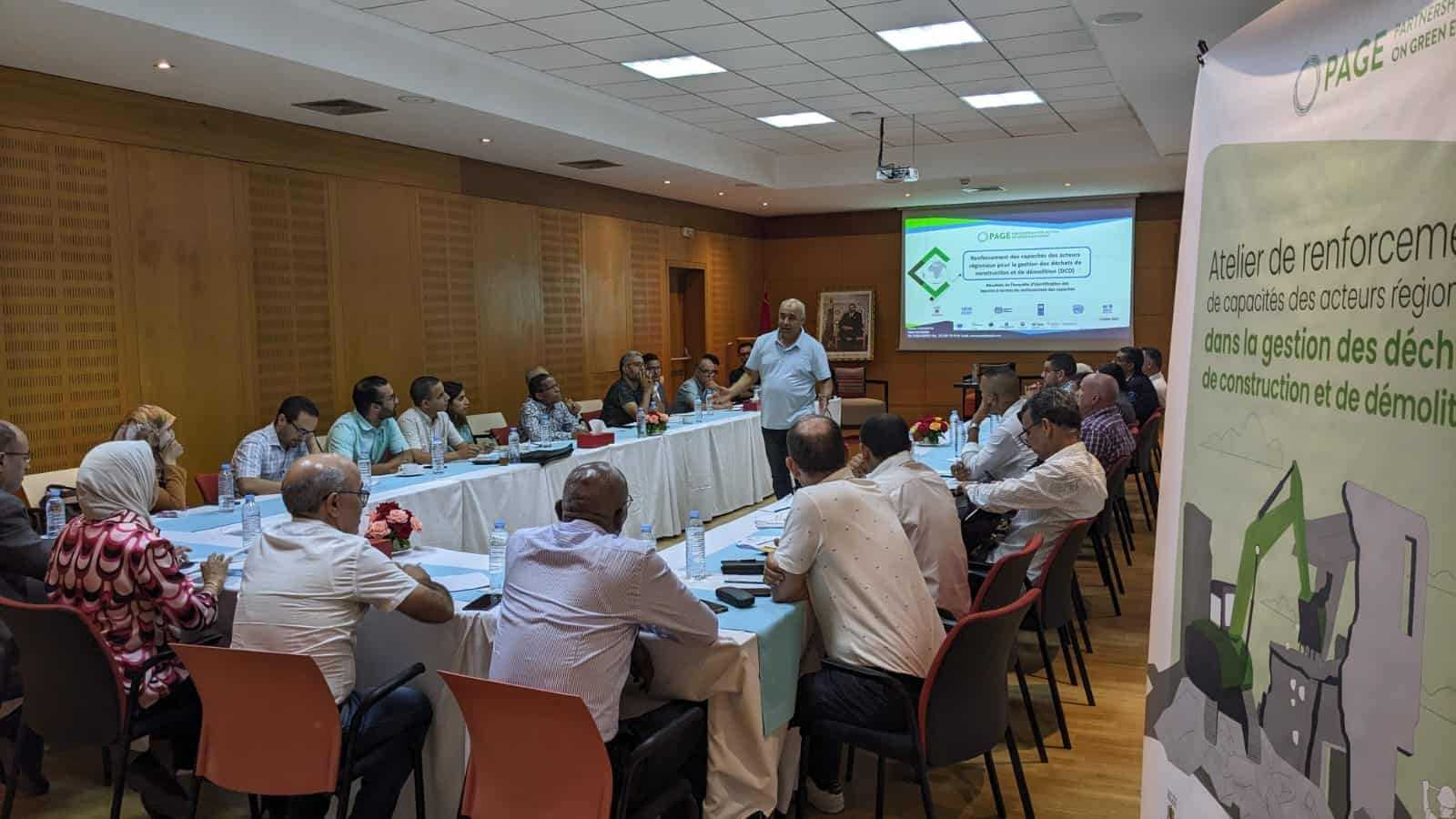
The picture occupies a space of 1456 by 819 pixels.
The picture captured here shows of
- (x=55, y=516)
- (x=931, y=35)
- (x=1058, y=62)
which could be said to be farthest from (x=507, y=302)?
(x=55, y=516)

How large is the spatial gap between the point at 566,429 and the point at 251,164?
284 centimetres

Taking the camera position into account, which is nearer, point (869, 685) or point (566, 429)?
point (869, 685)

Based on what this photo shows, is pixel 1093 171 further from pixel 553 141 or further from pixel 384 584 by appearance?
pixel 384 584

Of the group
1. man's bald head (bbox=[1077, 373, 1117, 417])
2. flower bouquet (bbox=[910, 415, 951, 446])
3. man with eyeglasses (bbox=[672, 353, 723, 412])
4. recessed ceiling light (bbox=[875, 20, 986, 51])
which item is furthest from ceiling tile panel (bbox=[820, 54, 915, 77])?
man with eyeglasses (bbox=[672, 353, 723, 412])

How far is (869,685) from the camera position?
113 inches

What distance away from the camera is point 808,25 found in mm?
6207

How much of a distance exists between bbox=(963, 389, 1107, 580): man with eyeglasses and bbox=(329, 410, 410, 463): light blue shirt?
144 inches

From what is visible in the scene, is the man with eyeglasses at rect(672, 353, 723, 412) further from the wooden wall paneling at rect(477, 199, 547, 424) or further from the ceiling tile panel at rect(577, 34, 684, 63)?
the ceiling tile panel at rect(577, 34, 684, 63)

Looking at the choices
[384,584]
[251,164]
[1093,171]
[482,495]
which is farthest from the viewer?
[1093,171]

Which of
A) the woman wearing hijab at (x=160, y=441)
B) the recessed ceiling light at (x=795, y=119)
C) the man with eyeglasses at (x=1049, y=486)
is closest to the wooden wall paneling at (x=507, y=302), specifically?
Result: the recessed ceiling light at (x=795, y=119)

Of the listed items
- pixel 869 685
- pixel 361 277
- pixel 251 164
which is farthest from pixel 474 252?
pixel 869 685

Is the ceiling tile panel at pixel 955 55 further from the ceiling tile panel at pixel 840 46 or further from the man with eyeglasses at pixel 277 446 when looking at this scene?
the man with eyeglasses at pixel 277 446

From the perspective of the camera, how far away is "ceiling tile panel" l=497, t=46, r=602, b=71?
6.76 metres

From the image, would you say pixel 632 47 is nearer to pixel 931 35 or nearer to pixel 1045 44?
pixel 931 35
